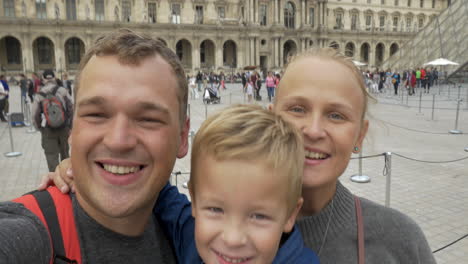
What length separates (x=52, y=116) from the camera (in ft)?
21.6

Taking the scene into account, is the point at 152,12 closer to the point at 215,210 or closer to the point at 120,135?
the point at 120,135

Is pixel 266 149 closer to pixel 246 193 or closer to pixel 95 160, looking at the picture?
pixel 246 193

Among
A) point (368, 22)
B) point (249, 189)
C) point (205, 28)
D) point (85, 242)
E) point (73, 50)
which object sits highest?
point (368, 22)

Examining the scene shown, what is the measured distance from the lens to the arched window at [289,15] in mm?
49531

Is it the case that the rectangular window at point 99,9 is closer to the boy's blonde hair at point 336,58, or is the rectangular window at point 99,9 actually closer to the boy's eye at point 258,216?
the boy's blonde hair at point 336,58

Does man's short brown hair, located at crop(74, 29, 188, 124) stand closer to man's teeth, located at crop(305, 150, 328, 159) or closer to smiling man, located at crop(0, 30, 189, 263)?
smiling man, located at crop(0, 30, 189, 263)

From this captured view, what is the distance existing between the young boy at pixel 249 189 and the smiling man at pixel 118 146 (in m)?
0.21

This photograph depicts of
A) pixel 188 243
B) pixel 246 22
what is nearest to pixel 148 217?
pixel 188 243

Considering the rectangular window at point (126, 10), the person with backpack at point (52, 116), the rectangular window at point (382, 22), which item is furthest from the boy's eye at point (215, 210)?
the rectangular window at point (382, 22)

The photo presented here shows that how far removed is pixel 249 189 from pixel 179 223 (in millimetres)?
621

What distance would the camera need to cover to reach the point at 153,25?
41.0m

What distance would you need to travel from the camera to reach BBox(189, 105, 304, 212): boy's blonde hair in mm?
1386

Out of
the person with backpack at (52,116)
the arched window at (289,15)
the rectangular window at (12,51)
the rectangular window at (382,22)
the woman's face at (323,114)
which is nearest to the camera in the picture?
the woman's face at (323,114)

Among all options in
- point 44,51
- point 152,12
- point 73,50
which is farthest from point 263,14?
point 44,51
